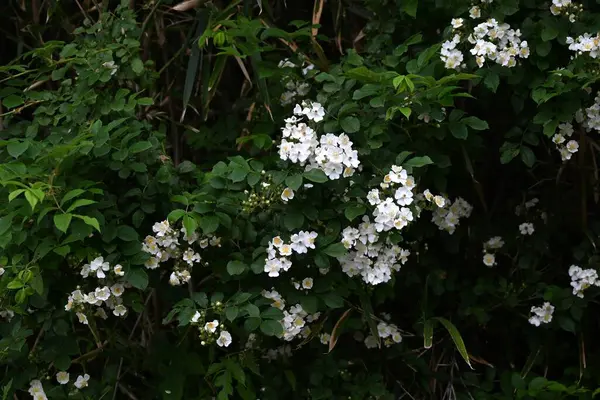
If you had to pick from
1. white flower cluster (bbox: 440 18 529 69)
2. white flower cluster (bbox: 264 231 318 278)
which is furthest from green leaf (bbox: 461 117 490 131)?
white flower cluster (bbox: 264 231 318 278)

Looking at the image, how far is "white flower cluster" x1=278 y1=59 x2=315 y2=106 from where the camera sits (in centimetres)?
220

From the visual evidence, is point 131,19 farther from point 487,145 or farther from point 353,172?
point 487,145

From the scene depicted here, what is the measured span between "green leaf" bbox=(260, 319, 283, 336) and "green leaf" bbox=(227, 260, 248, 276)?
0.39 feet

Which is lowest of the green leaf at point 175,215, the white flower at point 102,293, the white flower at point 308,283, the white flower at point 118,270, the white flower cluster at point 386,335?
the white flower cluster at point 386,335

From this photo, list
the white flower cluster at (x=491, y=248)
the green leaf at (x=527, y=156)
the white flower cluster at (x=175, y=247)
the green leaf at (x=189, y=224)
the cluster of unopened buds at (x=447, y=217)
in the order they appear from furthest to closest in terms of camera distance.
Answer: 1. the white flower cluster at (x=491, y=248)
2. the cluster of unopened buds at (x=447, y=217)
3. the green leaf at (x=527, y=156)
4. the white flower cluster at (x=175, y=247)
5. the green leaf at (x=189, y=224)

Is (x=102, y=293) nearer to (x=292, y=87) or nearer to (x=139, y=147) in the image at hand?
(x=139, y=147)

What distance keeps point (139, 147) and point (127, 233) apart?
0.60 ft

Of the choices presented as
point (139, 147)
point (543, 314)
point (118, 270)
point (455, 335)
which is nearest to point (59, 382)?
point (118, 270)

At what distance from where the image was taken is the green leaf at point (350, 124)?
1932 millimetres

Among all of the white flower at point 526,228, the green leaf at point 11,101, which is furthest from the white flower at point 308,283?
the green leaf at point 11,101

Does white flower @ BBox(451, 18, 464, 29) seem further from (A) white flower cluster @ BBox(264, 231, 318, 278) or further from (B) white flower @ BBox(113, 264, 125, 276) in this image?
(B) white flower @ BBox(113, 264, 125, 276)

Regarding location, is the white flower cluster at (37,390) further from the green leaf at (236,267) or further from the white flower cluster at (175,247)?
the green leaf at (236,267)

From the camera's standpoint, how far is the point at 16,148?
189 centimetres

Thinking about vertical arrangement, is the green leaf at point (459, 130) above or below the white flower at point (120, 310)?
above
